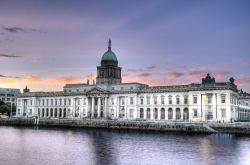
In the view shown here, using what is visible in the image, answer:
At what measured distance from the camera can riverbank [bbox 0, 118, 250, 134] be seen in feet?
303

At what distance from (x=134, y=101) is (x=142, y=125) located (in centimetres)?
2579

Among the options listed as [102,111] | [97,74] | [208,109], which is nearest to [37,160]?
[208,109]

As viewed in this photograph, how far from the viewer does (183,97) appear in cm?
12506

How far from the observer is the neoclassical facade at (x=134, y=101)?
116188 mm

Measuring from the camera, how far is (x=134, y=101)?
13662 centimetres

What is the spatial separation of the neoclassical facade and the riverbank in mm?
9755

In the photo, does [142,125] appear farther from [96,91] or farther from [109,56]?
[109,56]

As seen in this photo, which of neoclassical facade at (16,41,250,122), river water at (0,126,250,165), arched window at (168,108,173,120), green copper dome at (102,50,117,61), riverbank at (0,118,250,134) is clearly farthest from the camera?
green copper dome at (102,50,117,61)

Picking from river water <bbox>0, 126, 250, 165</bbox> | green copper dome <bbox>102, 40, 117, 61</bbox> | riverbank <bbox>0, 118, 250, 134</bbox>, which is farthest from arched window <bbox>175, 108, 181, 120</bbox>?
river water <bbox>0, 126, 250, 165</bbox>

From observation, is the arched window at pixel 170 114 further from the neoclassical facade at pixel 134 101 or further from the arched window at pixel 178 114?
the arched window at pixel 178 114

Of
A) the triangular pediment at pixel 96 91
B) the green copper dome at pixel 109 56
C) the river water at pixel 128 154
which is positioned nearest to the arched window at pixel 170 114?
the triangular pediment at pixel 96 91

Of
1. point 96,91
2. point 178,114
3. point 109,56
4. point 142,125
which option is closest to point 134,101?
point 96,91

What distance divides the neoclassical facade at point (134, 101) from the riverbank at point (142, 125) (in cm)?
975

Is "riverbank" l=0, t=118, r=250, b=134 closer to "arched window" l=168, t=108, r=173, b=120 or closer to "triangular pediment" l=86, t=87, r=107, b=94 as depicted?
"triangular pediment" l=86, t=87, r=107, b=94
